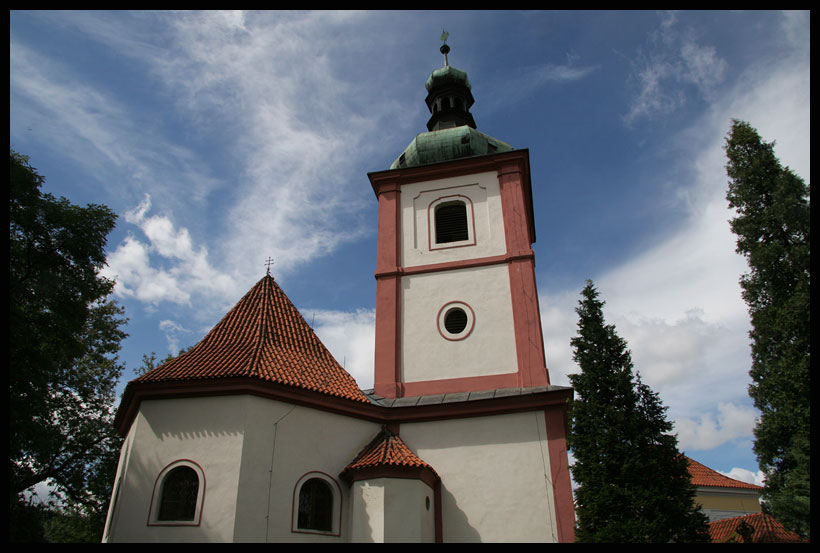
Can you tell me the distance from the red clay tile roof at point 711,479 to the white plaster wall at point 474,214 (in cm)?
1544

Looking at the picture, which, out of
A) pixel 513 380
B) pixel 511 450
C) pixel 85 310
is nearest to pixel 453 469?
pixel 511 450

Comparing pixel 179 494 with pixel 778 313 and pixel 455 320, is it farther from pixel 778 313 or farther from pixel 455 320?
pixel 778 313

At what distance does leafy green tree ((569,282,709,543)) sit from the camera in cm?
952

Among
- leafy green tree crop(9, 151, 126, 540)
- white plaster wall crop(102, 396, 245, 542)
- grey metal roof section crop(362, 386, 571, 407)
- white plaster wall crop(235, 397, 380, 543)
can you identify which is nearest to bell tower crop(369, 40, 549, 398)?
grey metal roof section crop(362, 386, 571, 407)

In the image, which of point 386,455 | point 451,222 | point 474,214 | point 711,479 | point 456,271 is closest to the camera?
point 386,455

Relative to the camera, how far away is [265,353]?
39.0 ft

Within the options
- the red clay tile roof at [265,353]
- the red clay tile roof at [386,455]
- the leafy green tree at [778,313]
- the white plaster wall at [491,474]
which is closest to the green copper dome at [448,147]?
the red clay tile roof at [265,353]

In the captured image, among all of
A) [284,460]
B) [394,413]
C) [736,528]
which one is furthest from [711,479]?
[284,460]

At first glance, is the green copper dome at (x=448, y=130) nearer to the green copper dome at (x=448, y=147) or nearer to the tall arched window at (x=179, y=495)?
the green copper dome at (x=448, y=147)

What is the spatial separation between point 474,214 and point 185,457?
31.2 ft

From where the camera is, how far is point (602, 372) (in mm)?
11086

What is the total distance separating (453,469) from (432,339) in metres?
3.33
